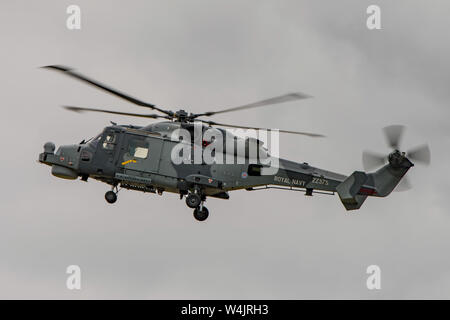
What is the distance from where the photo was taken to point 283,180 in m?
39.8

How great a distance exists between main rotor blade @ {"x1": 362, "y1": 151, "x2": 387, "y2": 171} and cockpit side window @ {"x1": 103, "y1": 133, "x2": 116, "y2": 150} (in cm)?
1165

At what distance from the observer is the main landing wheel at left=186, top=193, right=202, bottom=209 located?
40.1m

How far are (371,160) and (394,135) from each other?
1.47 metres

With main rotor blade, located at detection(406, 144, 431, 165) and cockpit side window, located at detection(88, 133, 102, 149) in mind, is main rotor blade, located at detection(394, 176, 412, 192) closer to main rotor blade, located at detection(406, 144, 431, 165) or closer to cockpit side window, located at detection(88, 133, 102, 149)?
main rotor blade, located at detection(406, 144, 431, 165)

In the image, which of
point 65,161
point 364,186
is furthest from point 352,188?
point 65,161

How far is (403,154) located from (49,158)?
16502mm

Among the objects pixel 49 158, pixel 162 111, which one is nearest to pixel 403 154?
pixel 162 111

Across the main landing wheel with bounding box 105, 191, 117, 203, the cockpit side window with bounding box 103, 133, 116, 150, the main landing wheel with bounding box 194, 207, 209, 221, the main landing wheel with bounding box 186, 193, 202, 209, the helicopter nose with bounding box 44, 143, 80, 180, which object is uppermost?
the cockpit side window with bounding box 103, 133, 116, 150

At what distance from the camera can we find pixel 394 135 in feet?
122

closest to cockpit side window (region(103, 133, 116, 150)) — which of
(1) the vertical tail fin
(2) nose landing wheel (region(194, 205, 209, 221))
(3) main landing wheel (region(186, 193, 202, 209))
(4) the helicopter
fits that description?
(4) the helicopter

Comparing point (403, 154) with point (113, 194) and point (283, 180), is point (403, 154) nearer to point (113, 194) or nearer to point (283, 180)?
point (283, 180)

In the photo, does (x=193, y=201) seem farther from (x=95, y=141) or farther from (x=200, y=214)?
(x=95, y=141)

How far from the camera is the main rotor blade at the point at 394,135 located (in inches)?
1451
